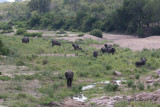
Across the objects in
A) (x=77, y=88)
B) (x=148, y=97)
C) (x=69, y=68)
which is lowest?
(x=77, y=88)

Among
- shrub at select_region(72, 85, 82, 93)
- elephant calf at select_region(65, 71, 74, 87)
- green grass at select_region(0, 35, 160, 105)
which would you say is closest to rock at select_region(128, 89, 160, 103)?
green grass at select_region(0, 35, 160, 105)

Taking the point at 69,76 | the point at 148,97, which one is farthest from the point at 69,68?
the point at 148,97

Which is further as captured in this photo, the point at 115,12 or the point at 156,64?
the point at 115,12

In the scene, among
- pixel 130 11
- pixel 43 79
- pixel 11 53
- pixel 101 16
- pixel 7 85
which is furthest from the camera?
pixel 101 16

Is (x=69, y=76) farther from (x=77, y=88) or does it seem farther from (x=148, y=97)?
(x=148, y=97)

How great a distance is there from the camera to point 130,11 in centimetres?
5522

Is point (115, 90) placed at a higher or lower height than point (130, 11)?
lower

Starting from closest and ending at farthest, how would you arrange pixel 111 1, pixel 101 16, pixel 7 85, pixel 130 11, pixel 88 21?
pixel 7 85, pixel 130 11, pixel 88 21, pixel 101 16, pixel 111 1

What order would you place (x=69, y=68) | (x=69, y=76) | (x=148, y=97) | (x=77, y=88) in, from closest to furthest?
(x=148, y=97)
(x=77, y=88)
(x=69, y=76)
(x=69, y=68)

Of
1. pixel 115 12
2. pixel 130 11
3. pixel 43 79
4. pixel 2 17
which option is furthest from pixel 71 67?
pixel 2 17

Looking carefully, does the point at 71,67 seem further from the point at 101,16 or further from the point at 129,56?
the point at 101,16

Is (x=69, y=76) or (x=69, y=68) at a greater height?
(x=69, y=76)

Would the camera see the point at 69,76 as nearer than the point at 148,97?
No

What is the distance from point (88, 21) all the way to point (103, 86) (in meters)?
48.3
